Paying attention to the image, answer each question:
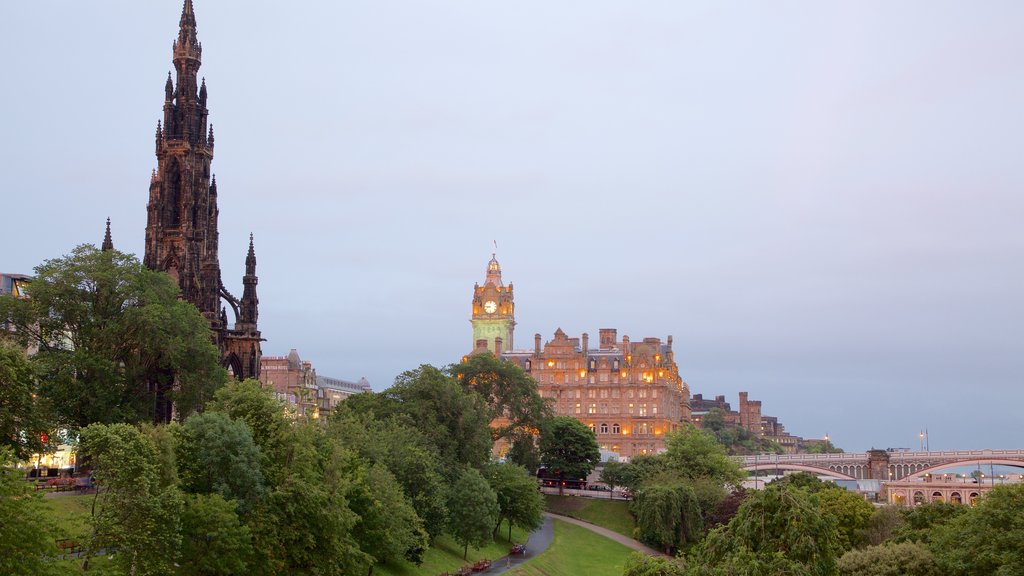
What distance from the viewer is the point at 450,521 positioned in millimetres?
88188

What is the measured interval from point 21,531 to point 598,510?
96.3m

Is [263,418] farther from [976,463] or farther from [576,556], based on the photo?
[976,463]

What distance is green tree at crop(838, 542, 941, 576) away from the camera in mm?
60875

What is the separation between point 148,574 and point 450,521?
42397 mm

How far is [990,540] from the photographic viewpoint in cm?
5912

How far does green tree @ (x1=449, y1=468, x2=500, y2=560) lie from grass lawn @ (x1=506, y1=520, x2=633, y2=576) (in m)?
4.25

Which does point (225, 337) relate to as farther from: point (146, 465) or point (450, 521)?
point (146, 465)

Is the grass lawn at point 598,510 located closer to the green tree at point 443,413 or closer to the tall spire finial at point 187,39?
the green tree at point 443,413

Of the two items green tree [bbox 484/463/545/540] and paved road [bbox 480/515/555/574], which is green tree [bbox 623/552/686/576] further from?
green tree [bbox 484/463/545/540]

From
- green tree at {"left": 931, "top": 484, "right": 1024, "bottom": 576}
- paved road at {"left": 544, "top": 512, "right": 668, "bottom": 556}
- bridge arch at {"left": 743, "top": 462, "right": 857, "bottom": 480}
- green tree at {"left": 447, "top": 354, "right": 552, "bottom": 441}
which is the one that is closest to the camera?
green tree at {"left": 931, "top": 484, "right": 1024, "bottom": 576}

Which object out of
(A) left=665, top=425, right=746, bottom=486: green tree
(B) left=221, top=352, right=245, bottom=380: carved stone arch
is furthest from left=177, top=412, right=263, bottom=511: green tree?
(A) left=665, top=425, right=746, bottom=486: green tree

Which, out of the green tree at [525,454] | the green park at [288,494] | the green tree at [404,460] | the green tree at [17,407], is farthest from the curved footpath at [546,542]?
the green tree at [17,407]

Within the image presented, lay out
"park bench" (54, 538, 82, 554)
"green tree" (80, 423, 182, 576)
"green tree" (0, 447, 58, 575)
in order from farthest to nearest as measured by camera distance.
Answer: "park bench" (54, 538, 82, 554) < "green tree" (80, 423, 182, 576) < "green tree" (0, 447, 58, 575)

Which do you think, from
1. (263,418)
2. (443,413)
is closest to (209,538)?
(263,418)
